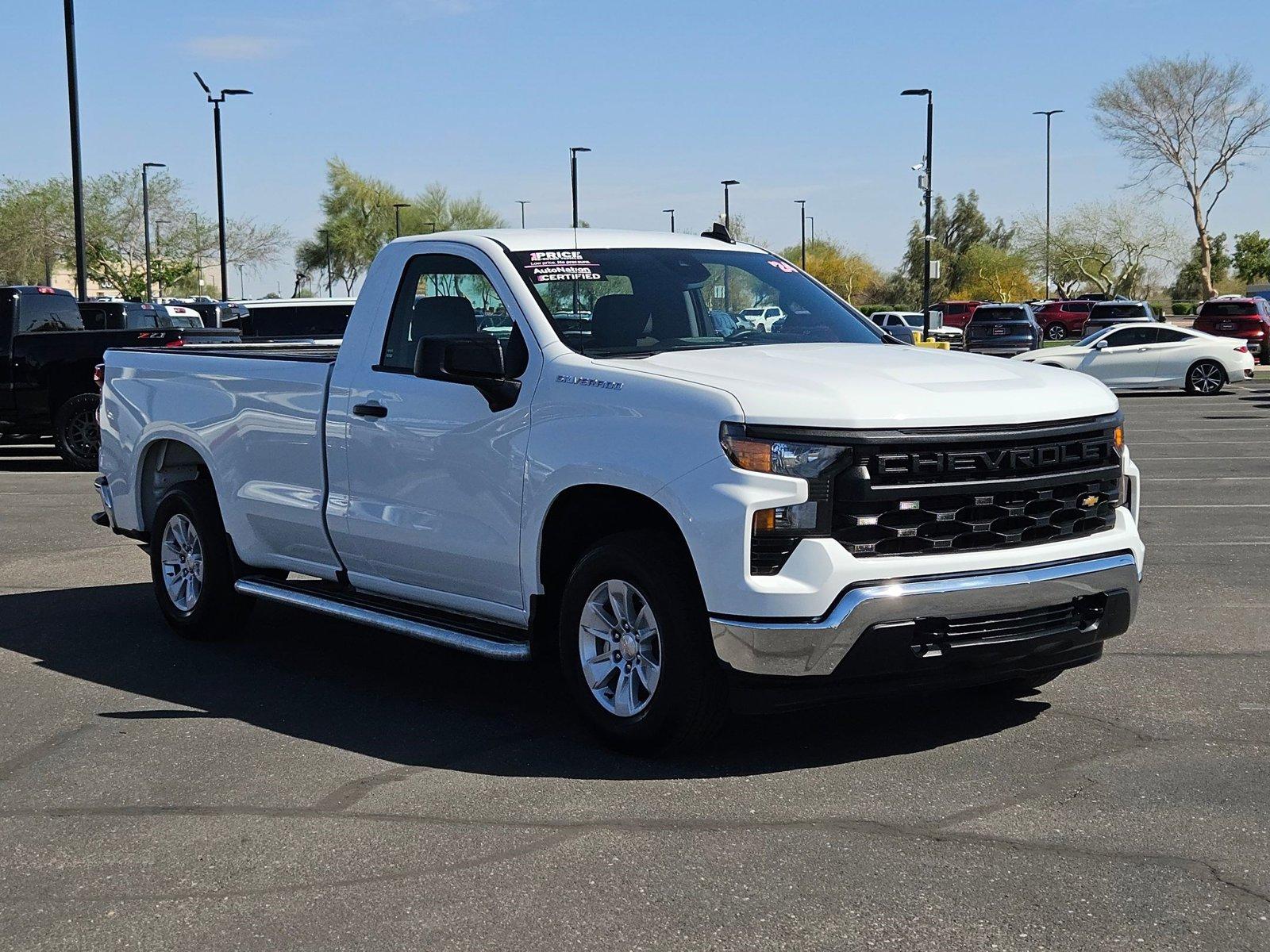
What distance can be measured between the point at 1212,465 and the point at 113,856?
1456 centimetres

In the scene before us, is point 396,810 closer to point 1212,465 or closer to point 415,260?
point 415,260

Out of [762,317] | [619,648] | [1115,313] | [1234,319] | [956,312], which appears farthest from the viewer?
[956,312]

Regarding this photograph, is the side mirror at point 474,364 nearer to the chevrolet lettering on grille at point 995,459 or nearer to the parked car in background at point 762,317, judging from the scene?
the parked car in background at point 762,317

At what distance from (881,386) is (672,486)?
0.81 metres

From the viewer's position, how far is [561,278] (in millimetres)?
6684

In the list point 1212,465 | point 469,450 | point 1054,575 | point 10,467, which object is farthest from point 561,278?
A: point 10,467

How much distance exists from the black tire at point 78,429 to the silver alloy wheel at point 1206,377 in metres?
21.5

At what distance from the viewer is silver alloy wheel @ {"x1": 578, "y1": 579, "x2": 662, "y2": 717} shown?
574 centimetres

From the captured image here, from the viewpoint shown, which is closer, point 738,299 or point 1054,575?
point 1054,575

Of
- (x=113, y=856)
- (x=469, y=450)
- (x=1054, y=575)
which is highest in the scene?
(x=469, y=450)

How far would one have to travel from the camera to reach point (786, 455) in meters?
5.33

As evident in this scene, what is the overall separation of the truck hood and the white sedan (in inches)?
998

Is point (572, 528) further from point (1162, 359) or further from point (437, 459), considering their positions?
point (1162, 359)

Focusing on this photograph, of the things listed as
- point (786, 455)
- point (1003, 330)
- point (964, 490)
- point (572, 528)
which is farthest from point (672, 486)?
point (1003, 330)
